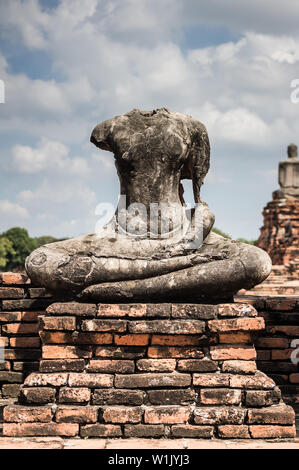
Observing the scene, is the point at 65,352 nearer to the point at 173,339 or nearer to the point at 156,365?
the point at 156,365

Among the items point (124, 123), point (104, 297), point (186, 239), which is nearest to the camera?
point (104, 297)

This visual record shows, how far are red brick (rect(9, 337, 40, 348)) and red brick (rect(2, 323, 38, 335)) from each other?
49 millimetres

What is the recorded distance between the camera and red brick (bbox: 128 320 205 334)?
3.51 m

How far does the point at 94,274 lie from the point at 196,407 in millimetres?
1044

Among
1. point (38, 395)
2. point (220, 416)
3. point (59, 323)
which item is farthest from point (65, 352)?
point (220, 416)

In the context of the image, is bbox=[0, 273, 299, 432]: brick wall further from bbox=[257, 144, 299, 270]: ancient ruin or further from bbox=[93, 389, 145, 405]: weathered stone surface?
bbox=[257, 144, 299, 270]: ancient ruin

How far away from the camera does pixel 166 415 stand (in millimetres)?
3365

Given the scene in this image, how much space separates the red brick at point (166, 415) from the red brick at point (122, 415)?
0.05 metres

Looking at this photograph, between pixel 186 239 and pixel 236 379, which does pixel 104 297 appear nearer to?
pixel 186 239

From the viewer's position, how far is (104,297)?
367 centimetres

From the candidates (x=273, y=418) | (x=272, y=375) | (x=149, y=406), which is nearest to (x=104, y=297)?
(x=149, y=406)

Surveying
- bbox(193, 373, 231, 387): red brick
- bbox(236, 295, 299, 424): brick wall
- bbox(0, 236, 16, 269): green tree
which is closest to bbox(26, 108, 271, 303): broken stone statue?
bbox(193, 373, 231, 387): red brick

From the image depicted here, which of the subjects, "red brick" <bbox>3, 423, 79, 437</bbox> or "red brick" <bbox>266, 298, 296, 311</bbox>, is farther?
"red brick" <bbox>266, 298, 296, 311</bbox>

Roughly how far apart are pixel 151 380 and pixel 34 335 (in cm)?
146
